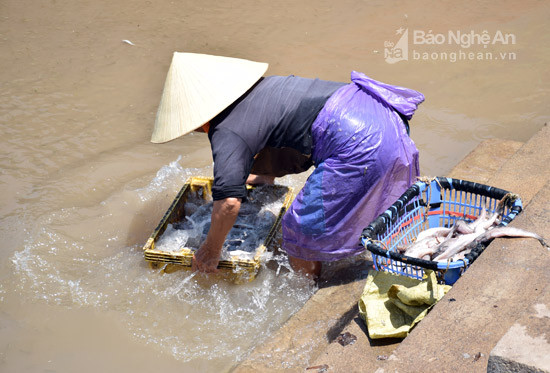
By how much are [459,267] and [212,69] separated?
69.2 inches

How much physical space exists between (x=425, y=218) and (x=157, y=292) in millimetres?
1741

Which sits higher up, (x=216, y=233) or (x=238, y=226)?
(x=216, y=233)

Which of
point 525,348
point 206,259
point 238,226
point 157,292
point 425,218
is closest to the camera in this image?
point 525,348

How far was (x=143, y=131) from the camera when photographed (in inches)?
220

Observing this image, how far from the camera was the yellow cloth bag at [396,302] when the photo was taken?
2561mm

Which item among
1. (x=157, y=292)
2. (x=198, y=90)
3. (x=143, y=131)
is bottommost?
(x=157, y=292)

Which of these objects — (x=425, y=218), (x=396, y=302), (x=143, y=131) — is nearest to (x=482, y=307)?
(x=396, y=302)

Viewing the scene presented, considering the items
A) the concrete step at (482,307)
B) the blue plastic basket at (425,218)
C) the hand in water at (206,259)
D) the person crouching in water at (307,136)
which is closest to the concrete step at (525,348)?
the concrete step at (482,307)

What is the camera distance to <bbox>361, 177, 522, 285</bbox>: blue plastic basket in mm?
2616

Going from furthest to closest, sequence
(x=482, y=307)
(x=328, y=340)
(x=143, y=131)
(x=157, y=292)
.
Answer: (x=143, y=131) < (x=157, y=292) < (x=328, y=340) < (x=482, y=307)

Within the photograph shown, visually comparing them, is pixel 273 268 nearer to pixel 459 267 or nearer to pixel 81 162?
pixel 459 267

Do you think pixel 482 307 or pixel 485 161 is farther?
pixel 485 161

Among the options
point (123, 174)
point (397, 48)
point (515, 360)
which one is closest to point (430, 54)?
point (397, 48)

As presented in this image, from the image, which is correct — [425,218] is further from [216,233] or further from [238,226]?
[238,226]
